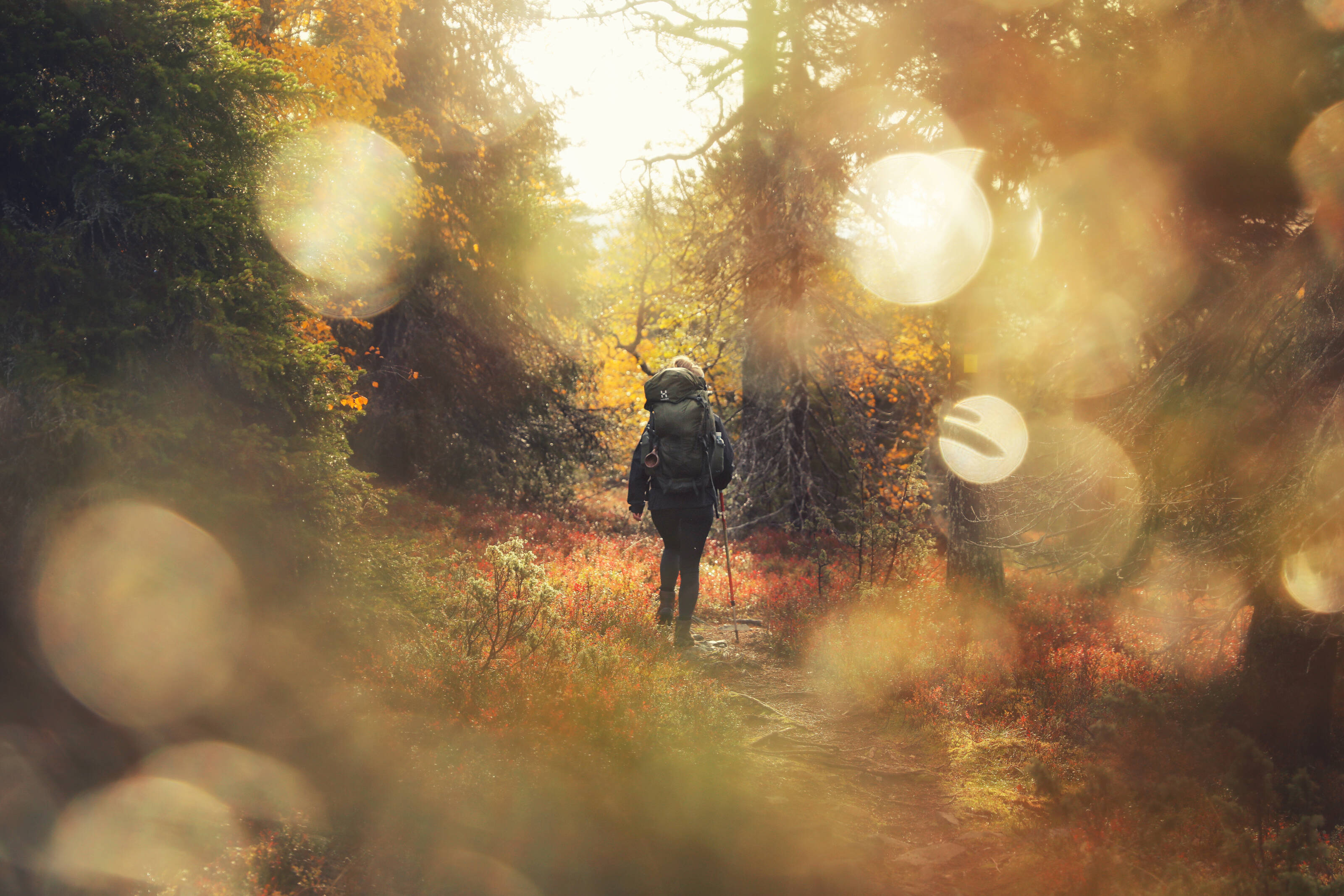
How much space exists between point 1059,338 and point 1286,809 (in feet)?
19.0

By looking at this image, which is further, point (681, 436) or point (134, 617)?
point (681, 436)

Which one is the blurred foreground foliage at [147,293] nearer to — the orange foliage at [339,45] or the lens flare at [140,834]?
the lens flare at [140,834]

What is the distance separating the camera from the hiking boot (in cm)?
760

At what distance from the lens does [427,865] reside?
11.9ft

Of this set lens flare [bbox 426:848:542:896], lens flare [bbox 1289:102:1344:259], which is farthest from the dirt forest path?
lens flare [bbox 1289:102:1344:259]

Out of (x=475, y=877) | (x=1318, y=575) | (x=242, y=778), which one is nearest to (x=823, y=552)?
(x=1318, y=575)

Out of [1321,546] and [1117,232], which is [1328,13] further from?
[1321,546]

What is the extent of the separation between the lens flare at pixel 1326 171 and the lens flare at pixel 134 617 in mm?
7110

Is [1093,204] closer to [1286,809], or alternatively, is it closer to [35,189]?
[1286,809]

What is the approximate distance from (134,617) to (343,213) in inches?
243

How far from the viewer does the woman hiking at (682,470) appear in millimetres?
7195

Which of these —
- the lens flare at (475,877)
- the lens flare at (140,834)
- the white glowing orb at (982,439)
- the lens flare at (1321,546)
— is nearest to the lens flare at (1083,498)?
the lens flare at (1321,546)

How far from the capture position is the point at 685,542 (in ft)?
24.0

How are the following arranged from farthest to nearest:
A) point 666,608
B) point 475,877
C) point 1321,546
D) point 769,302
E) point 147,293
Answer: point 769,302 → point 666,608 → point 147,293 → point 1321,546 → point 475,877
